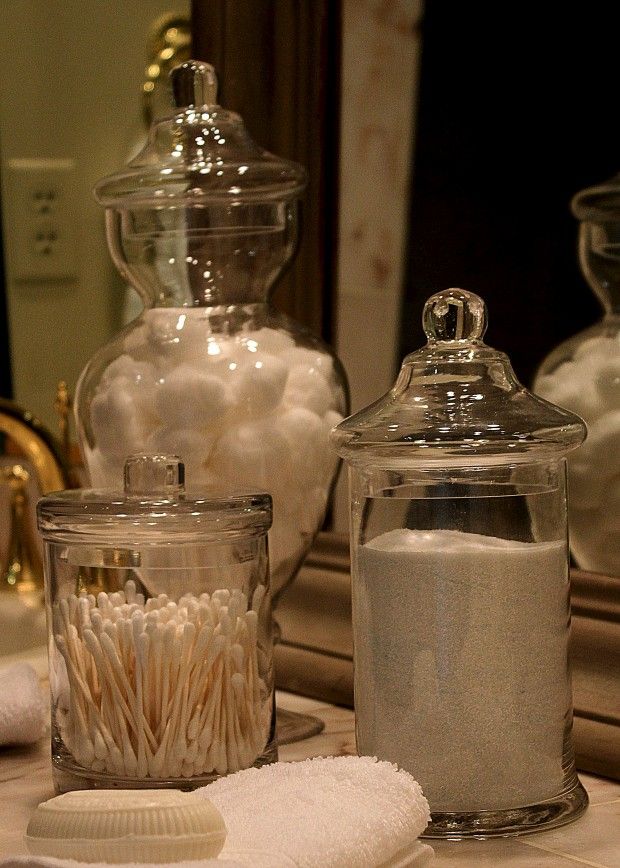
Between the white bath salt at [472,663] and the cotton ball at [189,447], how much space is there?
146 mm

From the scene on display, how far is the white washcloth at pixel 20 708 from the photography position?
0.63 meters

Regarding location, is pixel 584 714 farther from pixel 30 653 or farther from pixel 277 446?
pixel 30 653

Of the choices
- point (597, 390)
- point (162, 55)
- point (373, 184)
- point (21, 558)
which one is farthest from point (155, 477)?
point (162, 55)

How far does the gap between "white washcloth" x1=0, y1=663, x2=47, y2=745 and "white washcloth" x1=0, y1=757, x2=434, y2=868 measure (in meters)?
0.19

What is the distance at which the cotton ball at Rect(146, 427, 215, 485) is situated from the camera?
0.63m

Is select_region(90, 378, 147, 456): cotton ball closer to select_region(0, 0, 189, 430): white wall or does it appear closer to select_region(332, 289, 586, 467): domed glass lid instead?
select_region(332, 289, 586, 467): domed glass lid

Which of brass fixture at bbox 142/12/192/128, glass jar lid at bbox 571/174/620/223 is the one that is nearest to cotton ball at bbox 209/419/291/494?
glass jar lid at bbox 571/174/620/223

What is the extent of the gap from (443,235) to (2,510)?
2.15 ft

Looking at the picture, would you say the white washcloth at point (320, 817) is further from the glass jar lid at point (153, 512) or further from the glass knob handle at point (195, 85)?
the glass knob handle at point (195, 85)

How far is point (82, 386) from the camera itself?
2.22 feet

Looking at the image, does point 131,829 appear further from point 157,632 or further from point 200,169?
point 200,169

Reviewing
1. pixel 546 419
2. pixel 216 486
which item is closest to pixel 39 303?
pixel 216 486

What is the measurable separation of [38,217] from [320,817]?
0.94 m

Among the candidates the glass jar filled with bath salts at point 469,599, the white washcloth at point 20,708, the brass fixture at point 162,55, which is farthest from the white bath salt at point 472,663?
the brass fixture at point 162,55
